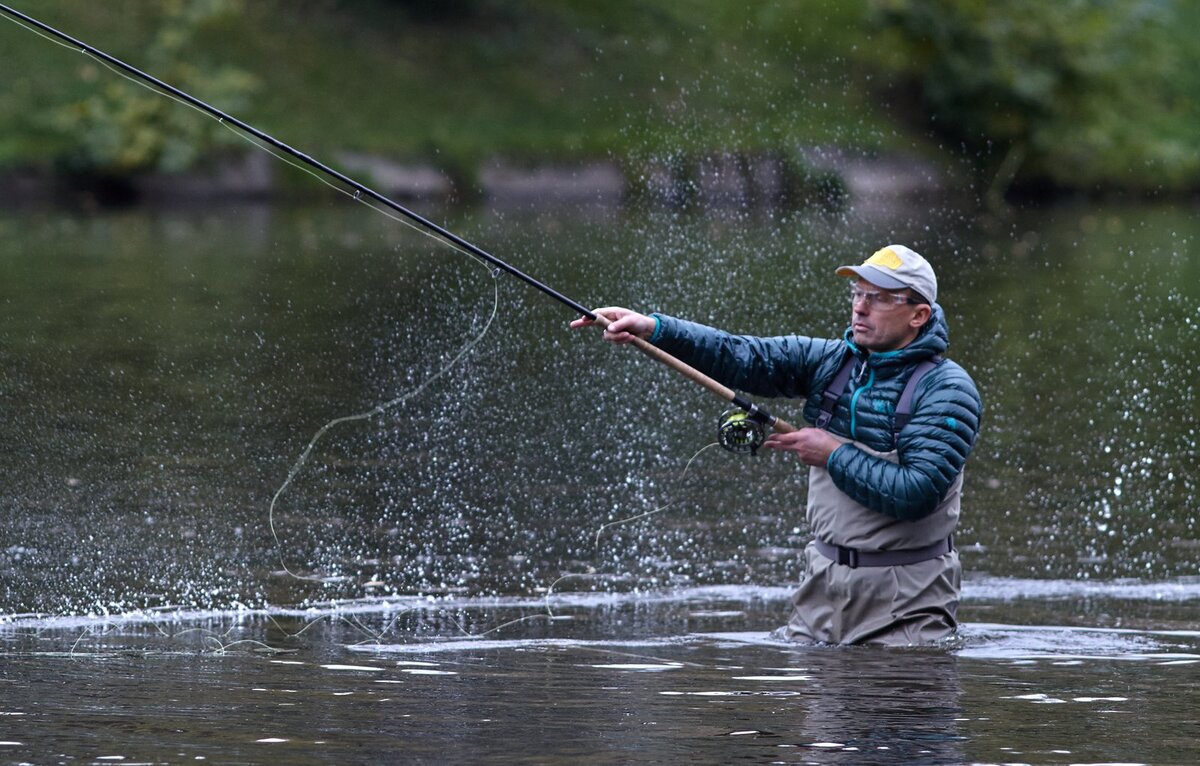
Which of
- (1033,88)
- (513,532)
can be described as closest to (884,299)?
(513,532)

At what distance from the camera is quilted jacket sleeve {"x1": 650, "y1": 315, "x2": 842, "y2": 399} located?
6.20 meters

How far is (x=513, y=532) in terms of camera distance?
28.4 feet

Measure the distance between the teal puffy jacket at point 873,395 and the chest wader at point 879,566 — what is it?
44mm

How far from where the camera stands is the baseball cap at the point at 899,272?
19.2 feet

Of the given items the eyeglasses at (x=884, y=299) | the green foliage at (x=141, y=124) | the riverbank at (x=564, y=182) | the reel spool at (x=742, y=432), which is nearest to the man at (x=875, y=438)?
the eyeglasses at (x=884, y=299)

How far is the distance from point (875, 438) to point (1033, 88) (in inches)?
1117

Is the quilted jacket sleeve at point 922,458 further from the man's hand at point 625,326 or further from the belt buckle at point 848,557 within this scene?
the man's hand at point 625,326

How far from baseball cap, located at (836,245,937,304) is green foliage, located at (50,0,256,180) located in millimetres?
23110

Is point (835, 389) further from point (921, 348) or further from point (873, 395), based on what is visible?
point (921, 348)

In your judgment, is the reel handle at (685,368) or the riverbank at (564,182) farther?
the riverbank at (564,182)

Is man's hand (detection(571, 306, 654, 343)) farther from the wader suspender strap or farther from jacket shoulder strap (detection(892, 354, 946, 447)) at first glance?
jacket shoulder strap (detection(892, 354, 946, 447))

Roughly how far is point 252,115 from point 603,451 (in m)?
20.8

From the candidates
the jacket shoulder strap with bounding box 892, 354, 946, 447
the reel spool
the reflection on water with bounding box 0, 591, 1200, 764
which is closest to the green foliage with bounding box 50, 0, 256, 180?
the reflection on water with bounding box 0, 591, 1200, 764

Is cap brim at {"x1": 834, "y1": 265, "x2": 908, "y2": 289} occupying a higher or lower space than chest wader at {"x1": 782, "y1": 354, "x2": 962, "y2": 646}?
higher
